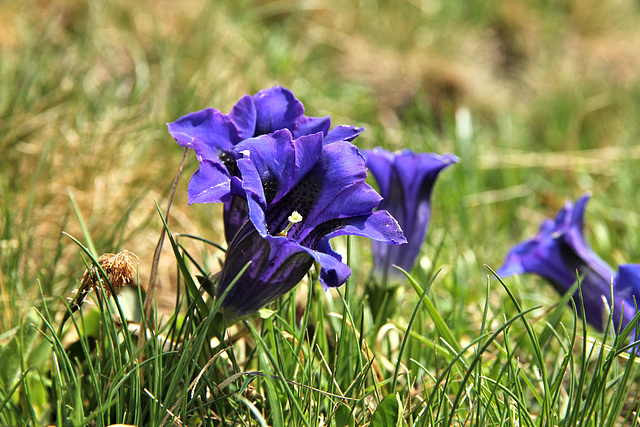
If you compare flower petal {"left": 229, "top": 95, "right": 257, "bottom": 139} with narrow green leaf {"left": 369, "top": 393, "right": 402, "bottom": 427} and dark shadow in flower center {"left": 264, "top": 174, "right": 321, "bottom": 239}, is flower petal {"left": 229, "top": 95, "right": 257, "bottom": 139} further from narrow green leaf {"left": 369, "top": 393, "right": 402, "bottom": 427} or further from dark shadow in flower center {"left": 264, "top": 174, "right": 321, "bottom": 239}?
narrow green leaf {"left": 369, "top": 393, "right": 402, "bottom": 427}

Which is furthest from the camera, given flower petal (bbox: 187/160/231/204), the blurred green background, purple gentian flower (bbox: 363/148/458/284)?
the blurred green background

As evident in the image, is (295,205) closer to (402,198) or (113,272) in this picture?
(113,272)

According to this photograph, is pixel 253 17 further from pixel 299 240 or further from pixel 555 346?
pixel 299 240

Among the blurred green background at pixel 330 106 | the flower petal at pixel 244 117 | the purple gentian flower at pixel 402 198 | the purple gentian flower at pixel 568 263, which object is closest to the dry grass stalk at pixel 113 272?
the flower petal at pixel 244 117

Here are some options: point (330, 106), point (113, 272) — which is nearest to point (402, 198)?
point (113, 272)

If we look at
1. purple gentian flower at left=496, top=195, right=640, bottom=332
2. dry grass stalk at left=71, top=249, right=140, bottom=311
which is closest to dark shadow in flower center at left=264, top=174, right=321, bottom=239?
dry grass stalk at left=71, top=249, right=140, bottom=311

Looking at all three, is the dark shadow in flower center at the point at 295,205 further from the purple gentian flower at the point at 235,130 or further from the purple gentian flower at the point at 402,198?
the purple gentian flower at the point at 402,198
